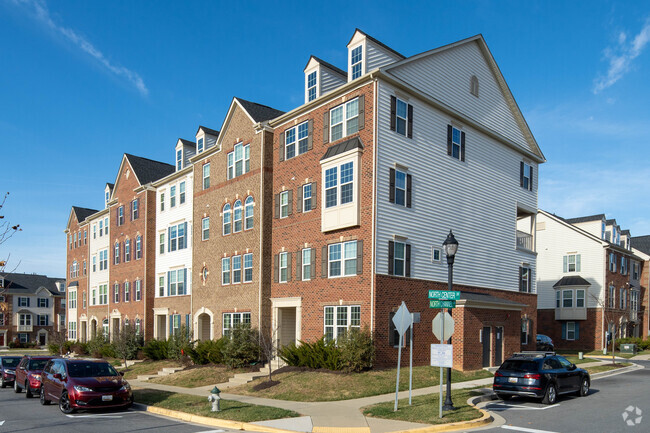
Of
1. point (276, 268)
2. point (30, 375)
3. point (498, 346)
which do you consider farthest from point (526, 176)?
point (30, 375)

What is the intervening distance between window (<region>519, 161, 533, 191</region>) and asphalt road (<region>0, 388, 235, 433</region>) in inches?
992

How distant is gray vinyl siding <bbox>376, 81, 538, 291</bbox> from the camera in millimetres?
24297

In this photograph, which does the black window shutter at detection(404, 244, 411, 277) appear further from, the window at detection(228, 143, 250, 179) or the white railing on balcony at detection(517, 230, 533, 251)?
the white railing on balcony at detection(517, 230, 533, 251)

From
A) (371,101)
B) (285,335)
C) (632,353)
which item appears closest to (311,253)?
(285,335)

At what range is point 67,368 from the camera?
18.7m

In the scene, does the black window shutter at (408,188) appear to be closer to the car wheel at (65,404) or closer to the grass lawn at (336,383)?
the grass lawn at (336,383)

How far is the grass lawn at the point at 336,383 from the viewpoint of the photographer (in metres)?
19.9

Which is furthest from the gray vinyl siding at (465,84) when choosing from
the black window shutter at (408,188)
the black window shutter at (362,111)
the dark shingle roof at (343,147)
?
the black window shutter at (408,188)

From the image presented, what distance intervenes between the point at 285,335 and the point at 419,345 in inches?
311

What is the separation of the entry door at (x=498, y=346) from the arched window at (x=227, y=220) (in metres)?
15.9

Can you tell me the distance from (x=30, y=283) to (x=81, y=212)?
3856 cm

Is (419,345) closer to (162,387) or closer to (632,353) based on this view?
(162,387)

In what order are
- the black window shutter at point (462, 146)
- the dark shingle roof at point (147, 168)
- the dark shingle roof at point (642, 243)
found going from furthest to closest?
the dark shingle roof at point (642, 243) < the dark shingle roof at point (147, 168) < the black window shutter at point (462, 146)

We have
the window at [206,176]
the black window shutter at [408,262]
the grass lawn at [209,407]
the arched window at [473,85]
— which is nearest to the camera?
the grass lawn at [209,407]
